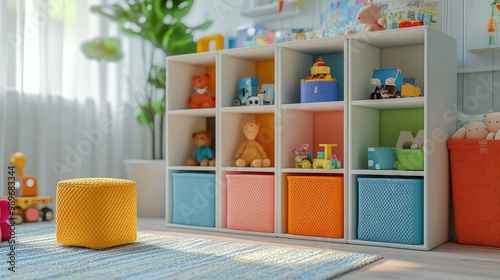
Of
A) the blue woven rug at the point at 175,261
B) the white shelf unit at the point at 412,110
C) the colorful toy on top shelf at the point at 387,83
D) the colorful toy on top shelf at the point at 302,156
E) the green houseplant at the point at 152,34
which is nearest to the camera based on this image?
the blue woven rug at the point at 175,261

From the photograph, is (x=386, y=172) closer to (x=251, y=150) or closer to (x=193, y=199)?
(x=251, y=150)

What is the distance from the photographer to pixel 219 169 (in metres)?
3.21

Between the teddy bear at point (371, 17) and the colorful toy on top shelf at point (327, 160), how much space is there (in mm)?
577

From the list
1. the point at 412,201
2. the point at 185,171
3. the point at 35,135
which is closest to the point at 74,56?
the point at 35,135

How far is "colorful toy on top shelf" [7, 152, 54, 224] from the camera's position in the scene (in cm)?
336

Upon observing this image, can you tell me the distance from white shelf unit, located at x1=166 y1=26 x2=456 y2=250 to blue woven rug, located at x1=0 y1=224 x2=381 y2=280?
432 millimetres

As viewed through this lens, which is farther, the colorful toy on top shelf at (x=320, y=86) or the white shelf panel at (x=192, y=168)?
the white shelf panel at (x=192, y=168)

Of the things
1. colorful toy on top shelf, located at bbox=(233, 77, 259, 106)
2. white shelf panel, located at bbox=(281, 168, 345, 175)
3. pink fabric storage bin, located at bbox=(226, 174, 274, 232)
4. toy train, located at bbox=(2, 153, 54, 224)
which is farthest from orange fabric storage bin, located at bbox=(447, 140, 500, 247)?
toy train, located at bbox=(2, 153, 54, 224)

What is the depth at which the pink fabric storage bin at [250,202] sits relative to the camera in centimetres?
305

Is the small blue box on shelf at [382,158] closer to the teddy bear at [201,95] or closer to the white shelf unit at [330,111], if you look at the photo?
the white shelf unit at [330,111]

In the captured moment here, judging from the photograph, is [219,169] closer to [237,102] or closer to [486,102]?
[237,102]

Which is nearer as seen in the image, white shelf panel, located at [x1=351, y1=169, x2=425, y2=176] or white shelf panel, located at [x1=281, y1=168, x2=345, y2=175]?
white shelf panel, located at [x1=351, y1=169, x2=425, y2=176]

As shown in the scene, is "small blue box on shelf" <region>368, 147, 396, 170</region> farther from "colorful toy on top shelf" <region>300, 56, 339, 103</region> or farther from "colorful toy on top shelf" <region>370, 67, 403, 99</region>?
"colorful toy on top shelf" <region>300, 56, 339, 103</region>

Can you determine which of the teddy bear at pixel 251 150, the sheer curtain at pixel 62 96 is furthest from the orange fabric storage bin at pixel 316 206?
the sheer curtain at pixel 62 96
